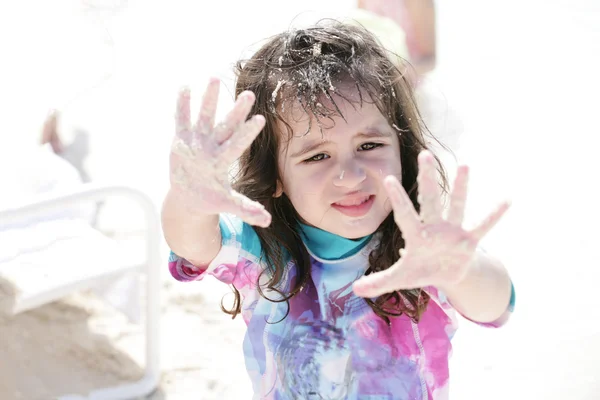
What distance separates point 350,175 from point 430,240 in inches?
10.6

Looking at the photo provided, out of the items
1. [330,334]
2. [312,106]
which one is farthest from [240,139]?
[330,334]

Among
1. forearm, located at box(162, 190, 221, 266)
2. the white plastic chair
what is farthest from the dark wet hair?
the white plastic chair

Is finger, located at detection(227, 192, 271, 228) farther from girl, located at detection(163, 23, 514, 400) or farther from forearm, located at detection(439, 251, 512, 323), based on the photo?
forearm, located at detection(439, 251, 512, 323)

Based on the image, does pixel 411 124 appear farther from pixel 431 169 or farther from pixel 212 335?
pixel 212 335

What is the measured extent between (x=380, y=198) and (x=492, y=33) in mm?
4319

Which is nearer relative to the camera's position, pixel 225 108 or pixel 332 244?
pixel 332 244

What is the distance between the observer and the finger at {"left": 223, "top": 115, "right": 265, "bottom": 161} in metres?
1.17

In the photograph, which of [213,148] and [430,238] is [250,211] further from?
[430,238]

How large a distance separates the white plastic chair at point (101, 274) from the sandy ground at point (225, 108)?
9 cm

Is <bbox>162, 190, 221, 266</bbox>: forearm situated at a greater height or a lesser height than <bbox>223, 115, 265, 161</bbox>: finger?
lesser

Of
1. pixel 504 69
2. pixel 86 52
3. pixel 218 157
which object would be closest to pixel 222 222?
pixel 218 157

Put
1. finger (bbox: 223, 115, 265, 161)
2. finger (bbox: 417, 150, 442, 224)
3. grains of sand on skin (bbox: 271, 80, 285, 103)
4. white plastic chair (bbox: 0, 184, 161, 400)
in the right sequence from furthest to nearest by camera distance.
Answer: white plastic chair (bbox: 0, 184, 161, 400)
grains of sand on skin (bbox: 271, 80, 285, 103)
finger (bbox: 223, 115, 265, 161)
finger (bbox: 417, 150, 442, 224)

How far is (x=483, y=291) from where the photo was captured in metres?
1.28

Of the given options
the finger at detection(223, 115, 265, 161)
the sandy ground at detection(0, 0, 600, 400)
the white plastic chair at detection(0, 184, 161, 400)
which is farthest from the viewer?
the sandy ground at detection(0, 0, 600, 400)
